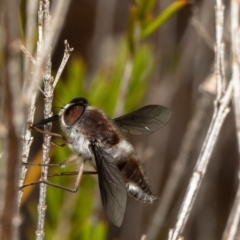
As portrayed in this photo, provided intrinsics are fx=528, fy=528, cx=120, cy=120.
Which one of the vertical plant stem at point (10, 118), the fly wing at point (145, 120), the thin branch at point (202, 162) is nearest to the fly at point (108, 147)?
the fly wing at point (145, 120)

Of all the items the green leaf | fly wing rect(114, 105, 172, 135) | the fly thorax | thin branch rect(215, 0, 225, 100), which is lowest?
the fly thorax

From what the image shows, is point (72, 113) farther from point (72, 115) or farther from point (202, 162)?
point (202, 162)

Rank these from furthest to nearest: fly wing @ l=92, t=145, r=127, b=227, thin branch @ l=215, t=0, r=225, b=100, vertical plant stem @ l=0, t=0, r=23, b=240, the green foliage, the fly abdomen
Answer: the green foliage → the fly abdomen → thin branch @ l=215, t=0, r=225, b=100 → fly wing @ l=92, t=145, r=127, b=227 → vertical plant stem @ l=0, t=0, r=23, b=240

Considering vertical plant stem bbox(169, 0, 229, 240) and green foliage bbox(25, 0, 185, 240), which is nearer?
vertical plant stem bbox(169, 0, 229, 240)

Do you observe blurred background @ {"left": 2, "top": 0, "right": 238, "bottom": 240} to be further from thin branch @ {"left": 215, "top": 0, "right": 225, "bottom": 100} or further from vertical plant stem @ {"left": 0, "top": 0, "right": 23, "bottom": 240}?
vertical plant stem @ {"left": 0, "top": 0, "right": 23, "bottom": 240}

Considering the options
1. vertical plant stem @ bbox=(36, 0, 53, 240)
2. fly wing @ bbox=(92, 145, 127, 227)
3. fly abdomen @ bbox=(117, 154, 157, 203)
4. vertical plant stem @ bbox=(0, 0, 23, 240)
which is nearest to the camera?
vertical plant stem @ bbox=(0, 0, 23, 240)

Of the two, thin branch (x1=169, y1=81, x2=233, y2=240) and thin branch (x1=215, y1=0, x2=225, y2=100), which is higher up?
thin branch (x1=215, y1=0, x2=225, y2=100)

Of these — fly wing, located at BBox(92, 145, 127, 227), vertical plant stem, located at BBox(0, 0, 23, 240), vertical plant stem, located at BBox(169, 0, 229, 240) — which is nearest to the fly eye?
fly wing, located at BBox(92, 145, 127, 227)
